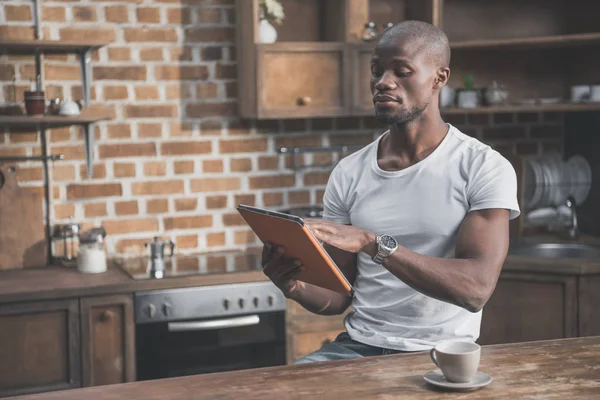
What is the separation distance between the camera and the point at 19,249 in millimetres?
3410

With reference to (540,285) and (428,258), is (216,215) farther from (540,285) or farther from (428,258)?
(428,258)

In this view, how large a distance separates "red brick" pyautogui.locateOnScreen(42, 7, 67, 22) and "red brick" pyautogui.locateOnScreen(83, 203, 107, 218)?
0.75 meters

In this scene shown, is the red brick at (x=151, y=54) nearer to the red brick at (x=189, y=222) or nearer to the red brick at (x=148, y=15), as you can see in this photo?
the red brick at (x=148, y=15)

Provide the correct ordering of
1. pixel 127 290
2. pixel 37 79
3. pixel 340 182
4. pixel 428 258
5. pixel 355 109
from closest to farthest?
1. pixel 428 258
2. pixel 340 182
3. pixel 127 290
4. pixel 37 79
5. pixel 355 109

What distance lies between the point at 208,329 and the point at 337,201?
0.87 m

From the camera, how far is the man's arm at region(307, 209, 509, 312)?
2090 mm

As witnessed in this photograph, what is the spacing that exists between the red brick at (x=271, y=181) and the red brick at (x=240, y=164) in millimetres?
53

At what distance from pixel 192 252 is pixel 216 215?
0.19 metres

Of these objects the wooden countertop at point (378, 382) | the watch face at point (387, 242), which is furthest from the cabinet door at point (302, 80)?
the wooden countertop at point (378, 382)

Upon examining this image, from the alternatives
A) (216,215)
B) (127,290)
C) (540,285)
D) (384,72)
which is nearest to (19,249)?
(127,290)

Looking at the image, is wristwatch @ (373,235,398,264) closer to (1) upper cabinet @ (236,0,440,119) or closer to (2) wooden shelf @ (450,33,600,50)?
(1) upper cabinet @ (236,0,440,119)

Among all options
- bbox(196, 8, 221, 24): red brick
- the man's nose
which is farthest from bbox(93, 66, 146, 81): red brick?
the man's nose

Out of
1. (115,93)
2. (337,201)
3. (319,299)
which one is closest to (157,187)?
(115,93)

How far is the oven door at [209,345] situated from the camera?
312cm
